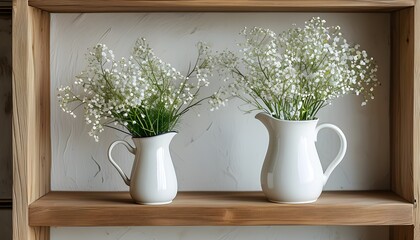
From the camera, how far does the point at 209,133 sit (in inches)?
57.7

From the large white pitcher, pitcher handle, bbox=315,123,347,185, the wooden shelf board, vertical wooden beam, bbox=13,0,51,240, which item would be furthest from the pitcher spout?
vertical wooden beam, bbox=13,0,51,240

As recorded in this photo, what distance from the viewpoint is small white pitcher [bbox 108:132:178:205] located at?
4.22 ft

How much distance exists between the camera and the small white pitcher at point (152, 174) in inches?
50.6

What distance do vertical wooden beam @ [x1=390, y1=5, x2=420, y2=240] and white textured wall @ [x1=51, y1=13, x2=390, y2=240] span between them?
1.6 inches

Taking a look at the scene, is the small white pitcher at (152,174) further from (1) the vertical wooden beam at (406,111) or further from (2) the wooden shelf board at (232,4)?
(1) the vertical wooden beam at (406,111)

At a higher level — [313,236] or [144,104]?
[144,104]

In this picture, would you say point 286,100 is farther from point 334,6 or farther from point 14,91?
point 14,91

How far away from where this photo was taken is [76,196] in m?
1.39

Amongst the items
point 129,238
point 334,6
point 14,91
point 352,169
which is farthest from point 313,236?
point 14,91

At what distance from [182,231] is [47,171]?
31 centimetres

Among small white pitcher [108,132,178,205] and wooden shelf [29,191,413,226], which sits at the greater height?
small white pitcher [108,132,178,205]

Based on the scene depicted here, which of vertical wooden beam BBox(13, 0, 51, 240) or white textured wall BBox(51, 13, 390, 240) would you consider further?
white textured wall BBox(51, 13, 390, 240)

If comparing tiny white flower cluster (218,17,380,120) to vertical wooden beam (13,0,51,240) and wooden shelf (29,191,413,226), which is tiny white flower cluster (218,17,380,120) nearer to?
wooden shelf (29,191,413,226)

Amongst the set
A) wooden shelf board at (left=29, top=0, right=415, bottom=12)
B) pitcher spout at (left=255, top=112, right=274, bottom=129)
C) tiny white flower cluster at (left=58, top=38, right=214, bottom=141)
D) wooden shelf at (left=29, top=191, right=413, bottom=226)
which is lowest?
wooden shelf at (left=29, top=191, right=413, bottom=226)
